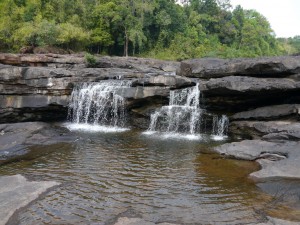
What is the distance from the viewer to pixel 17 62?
21859 mm

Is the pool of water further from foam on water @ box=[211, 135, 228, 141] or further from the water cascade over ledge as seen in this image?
the water cascade over ledge

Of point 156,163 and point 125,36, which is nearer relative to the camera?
point 156,163

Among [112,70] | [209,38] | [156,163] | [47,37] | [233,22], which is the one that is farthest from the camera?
[233,22]

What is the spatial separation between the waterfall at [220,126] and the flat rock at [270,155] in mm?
3503

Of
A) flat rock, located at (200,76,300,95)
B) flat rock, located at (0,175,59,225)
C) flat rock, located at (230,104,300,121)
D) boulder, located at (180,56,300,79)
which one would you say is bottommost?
flat rock, located at (0,175,59,225)

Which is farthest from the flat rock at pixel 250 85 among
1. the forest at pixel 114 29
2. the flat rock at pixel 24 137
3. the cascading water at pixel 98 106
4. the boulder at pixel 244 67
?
the forest at pixel 114 29

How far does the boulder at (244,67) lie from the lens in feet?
44.3

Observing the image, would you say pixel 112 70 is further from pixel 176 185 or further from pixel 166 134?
pixel 176 185

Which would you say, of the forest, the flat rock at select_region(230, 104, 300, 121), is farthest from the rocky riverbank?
the forest

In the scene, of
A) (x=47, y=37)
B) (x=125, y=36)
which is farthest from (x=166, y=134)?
(x=125, y=36)

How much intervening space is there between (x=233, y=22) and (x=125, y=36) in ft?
104

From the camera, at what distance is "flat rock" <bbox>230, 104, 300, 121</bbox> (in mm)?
13164

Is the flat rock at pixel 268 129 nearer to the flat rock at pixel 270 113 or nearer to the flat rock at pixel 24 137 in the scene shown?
the flat rock at pixel 270 113

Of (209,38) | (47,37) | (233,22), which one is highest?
(233,22)
